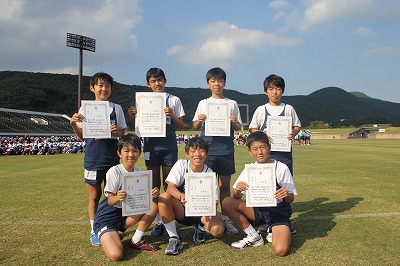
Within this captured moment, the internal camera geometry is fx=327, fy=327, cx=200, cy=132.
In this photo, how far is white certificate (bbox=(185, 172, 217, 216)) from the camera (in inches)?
139

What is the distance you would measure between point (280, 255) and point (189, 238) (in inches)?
43.4

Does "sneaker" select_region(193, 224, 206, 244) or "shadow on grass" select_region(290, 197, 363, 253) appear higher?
"sneaker" select_region(193, 224, 206, 244)

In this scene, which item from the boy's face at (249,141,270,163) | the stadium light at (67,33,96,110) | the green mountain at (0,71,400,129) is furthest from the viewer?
the green mountain at (0,71,400,129)

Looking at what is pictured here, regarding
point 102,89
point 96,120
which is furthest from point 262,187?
point 102,89

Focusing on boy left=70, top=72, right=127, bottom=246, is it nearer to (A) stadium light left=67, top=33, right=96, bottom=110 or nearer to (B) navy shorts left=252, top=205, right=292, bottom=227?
(B) navy shorts left=252, top=205, right=292, bottom=227

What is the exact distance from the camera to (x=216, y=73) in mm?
4207

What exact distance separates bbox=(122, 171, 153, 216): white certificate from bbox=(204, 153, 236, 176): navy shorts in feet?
3.24

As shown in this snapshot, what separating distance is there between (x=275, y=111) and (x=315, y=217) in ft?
5.12

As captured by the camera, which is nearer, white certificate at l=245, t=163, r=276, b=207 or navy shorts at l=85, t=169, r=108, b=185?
white certificate at l=245, t=163, r=276, b=207

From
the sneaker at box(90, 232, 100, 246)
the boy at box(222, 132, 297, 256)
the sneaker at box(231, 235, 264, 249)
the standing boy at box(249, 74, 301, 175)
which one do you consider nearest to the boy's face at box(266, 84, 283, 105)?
the standing boy at box(249, 74, 301, 175)

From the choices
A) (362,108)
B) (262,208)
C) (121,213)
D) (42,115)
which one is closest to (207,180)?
(262,208)

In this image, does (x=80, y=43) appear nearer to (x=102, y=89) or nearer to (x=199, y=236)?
(x=102, y=89)

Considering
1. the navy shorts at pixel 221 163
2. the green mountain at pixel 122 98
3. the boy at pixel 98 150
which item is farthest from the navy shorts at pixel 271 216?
the green mountain at pixel 122 98

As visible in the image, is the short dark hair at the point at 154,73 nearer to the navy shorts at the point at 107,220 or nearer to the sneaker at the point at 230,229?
the navy shorts at the point at 107,220
